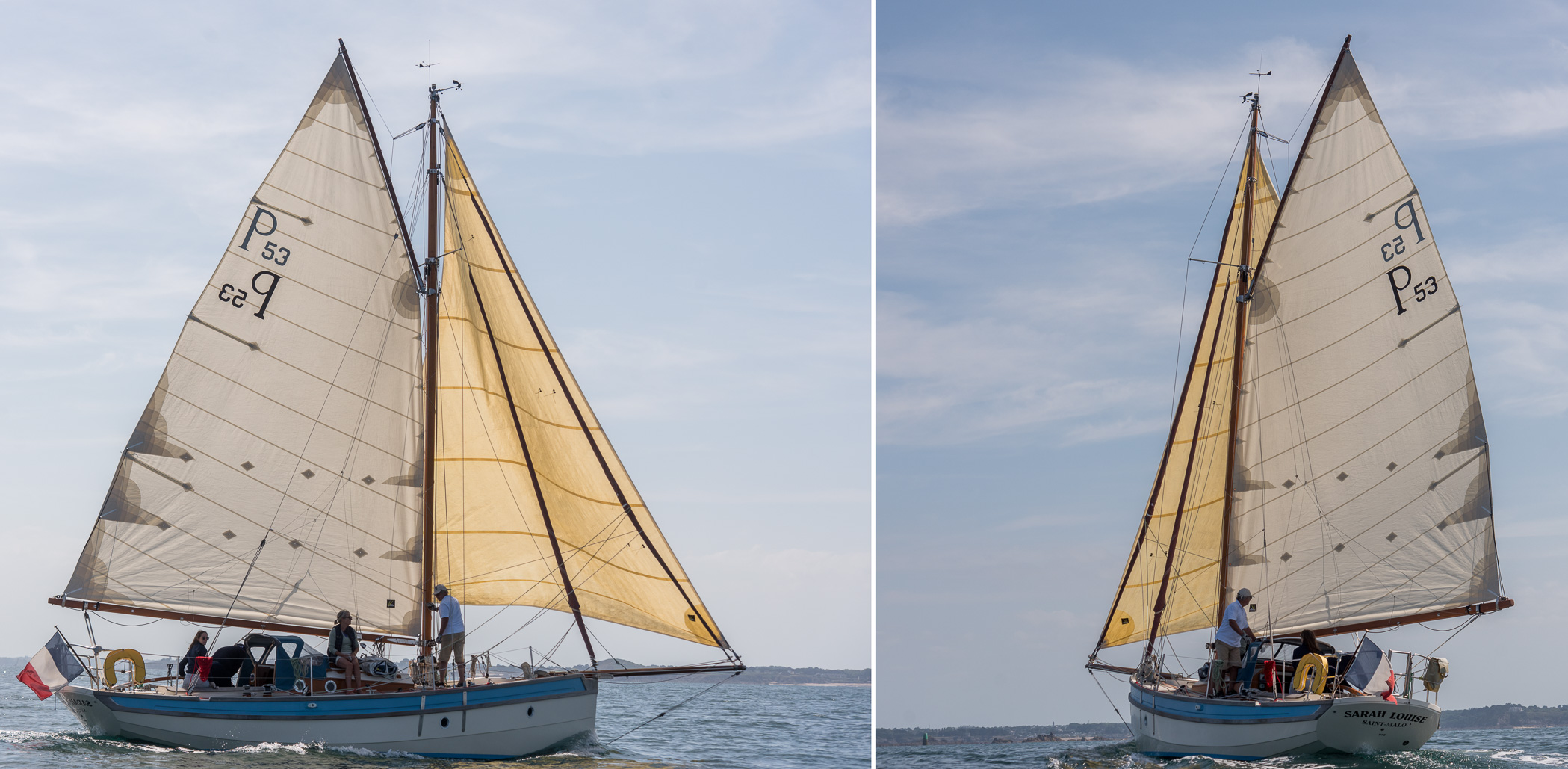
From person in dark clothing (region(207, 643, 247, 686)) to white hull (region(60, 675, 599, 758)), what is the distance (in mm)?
944

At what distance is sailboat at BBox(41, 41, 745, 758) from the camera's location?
24.4 metres

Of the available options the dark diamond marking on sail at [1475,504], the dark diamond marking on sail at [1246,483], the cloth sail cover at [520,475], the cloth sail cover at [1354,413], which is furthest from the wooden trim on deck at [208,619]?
the dark diamond marking on sail at [1475,504]

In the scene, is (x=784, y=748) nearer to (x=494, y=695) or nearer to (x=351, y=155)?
(x=494, y=695)

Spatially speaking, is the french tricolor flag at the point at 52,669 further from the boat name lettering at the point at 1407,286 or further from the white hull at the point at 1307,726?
the boat name lettering at the point at 1407,286

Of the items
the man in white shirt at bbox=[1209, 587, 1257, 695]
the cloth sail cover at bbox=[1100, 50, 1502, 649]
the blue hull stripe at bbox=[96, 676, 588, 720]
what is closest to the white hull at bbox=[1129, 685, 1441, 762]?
the man in white shirt at bbox=[1209, 587, 1257, 695]

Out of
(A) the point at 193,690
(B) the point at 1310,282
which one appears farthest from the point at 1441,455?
(A) the point at 193,690

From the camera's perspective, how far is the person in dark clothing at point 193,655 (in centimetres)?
2384

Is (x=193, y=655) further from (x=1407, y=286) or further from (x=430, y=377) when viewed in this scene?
(x=1407, y=286)

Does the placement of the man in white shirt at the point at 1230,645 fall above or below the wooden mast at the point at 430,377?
below

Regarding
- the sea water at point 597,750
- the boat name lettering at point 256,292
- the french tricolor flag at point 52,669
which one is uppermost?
the boat name lettering at point 256,292

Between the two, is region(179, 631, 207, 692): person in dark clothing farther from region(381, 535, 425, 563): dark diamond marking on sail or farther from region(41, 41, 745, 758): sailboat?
region(381, 535, 425, 563): dark diamond marking on sail

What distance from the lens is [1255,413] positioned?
26734 millimetres

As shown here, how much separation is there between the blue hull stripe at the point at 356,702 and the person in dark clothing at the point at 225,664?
98cm

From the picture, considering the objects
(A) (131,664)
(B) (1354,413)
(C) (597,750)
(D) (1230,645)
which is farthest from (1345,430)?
(A) (131,664)
